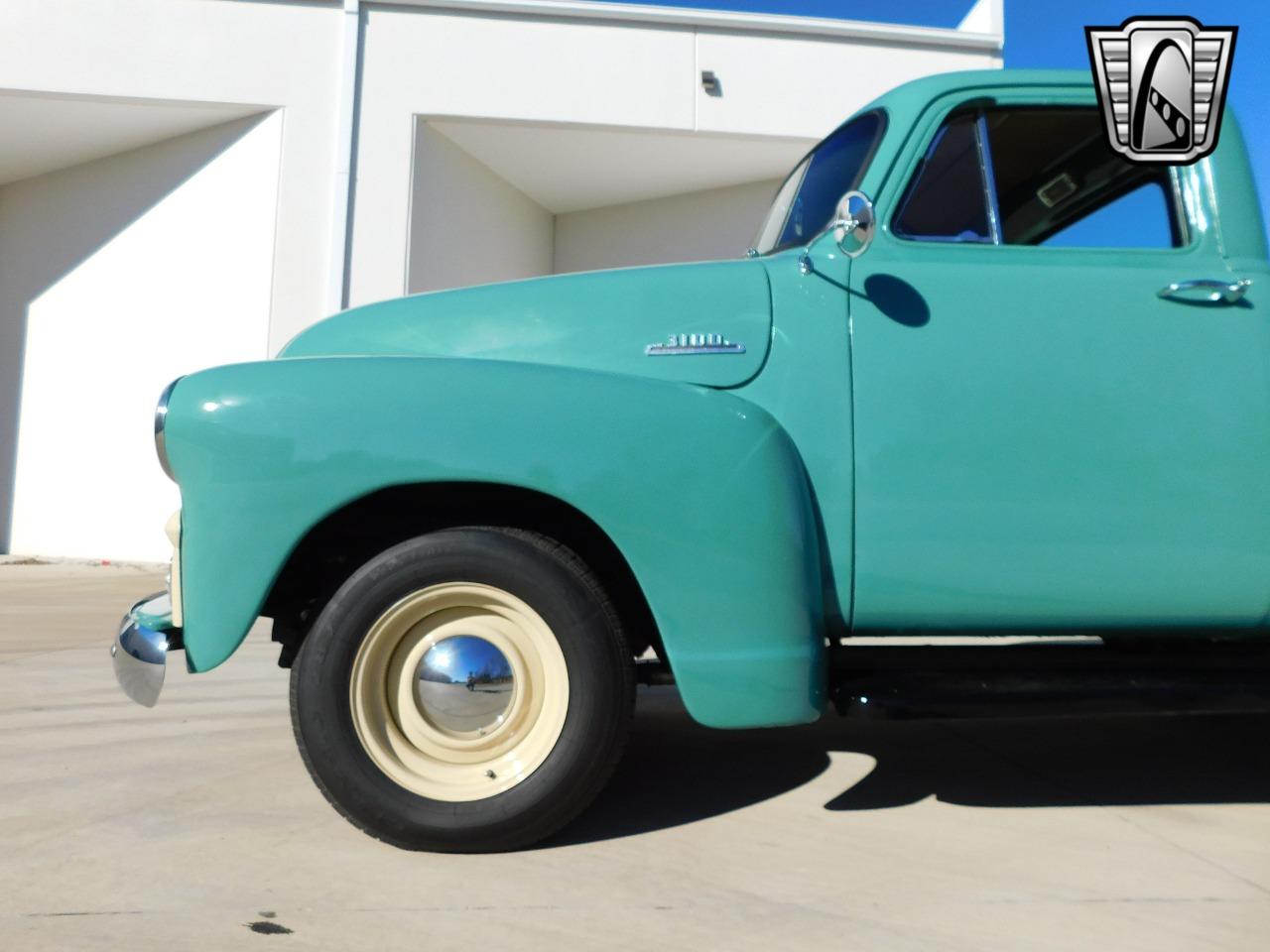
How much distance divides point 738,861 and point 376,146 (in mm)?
9190

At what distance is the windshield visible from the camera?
9.22 feet

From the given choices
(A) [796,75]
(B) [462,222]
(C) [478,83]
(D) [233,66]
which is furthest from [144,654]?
(A) [796,75]

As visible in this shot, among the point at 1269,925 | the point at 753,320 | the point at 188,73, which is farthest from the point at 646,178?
the point at 1269,925

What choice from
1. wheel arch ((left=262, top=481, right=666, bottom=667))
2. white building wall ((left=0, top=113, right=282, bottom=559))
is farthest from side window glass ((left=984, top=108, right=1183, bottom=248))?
white building wall ((left=0, top=113, right=282, bottom=559))

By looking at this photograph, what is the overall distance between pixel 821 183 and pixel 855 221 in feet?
2.15

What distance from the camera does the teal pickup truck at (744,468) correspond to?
2.29 m

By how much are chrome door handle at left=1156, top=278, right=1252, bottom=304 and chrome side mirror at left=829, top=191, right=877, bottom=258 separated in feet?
2.63

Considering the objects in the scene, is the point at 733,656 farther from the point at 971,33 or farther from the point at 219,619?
the point at 971,33

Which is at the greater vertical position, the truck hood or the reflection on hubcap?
the truck hood

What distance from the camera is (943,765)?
325 centimetres

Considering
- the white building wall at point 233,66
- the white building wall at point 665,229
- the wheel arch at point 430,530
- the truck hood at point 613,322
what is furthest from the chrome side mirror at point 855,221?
the white building wall at point 665,229

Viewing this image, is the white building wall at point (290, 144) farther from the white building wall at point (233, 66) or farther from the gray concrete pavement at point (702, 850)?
the gray concrete pavement at point (702, 850)

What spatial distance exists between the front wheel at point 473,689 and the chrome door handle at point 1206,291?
1633mm

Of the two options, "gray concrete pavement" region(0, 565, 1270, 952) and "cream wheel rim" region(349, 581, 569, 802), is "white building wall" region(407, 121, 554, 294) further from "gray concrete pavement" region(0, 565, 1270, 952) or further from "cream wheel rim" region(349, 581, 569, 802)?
"cream wheel rim" region(349, 581, 569, 802)
